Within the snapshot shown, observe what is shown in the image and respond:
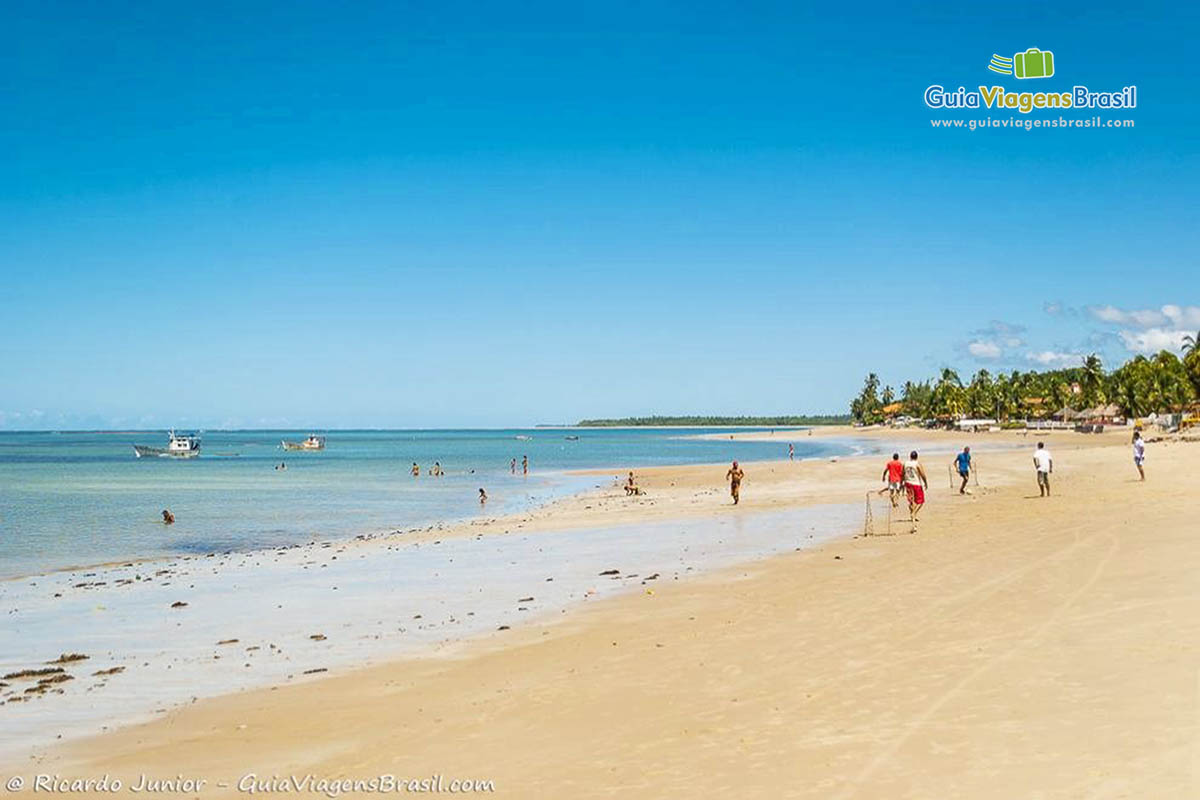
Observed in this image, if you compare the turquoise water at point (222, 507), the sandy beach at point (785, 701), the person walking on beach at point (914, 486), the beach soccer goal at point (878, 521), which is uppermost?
the person walking on beach at point (914, 486)

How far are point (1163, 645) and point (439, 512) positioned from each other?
36.2 m

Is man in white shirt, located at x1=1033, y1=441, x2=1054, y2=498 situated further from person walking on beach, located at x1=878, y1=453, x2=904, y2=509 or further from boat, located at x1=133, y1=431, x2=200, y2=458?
boat, located at x1=133, y1=431, x2=200, y2=458

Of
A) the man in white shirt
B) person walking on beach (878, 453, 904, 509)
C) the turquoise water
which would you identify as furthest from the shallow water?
the man in white shirt

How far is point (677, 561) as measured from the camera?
2167cm

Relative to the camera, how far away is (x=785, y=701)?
9.45 metres

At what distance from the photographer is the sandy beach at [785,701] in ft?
24.5

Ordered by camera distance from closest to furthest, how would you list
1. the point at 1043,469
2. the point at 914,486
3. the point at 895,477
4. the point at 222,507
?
1. the point at 914,486
2. the point at 895,477
3. the point at 1043,469
4. the point at 222,507

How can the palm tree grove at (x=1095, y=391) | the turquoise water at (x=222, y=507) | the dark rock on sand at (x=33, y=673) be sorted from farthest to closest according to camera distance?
the palm tree grove at (x=1095, y=391) → the turquoise water at (x=222, y=507) → the dark rock on sand at (x=33, y=673)

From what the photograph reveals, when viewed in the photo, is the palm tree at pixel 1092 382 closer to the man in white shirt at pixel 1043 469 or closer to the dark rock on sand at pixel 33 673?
the man in white shirt at pixel 1043 469

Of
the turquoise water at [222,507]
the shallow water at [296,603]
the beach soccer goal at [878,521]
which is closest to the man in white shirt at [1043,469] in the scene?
the beach soccer goal at [878,521]

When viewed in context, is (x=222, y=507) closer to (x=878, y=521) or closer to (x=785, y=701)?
(x=878, y=521)

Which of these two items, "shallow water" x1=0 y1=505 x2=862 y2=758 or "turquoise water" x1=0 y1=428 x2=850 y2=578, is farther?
"turquoise water" x1=0 y1=428 x2=850 y2=578

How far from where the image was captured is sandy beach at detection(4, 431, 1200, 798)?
7.46 metres

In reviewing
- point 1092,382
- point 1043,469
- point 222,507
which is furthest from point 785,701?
point 1092,382
